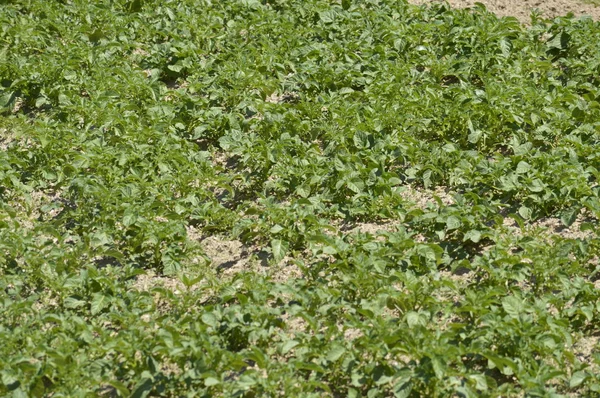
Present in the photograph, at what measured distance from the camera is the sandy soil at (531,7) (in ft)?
29.7

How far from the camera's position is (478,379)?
5129 millimetres

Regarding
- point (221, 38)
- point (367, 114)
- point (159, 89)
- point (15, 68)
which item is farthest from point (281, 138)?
point (15, 68)

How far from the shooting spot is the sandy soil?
9.05 metres

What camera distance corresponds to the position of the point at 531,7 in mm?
9141

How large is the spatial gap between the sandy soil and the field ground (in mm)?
84

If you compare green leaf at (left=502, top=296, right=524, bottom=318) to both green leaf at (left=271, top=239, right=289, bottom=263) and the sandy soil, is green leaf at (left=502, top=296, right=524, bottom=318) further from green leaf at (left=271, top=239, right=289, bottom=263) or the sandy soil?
the sandy soil

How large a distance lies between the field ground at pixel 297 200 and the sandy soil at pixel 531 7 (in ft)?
0.28

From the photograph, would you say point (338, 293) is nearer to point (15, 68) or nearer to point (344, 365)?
point (344, 365)

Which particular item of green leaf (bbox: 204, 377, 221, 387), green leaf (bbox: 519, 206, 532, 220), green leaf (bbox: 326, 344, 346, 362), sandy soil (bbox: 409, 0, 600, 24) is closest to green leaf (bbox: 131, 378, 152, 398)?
green leaf (bbox: 204, 377, 221, 387)

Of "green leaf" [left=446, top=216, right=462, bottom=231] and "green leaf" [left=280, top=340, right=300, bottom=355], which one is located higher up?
"green leaf" [left=446, top=216, right=462, bottom=231]

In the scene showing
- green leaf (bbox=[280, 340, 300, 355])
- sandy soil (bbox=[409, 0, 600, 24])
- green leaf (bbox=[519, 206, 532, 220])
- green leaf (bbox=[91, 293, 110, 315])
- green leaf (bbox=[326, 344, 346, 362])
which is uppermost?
sandy soil (bbox=[409, 0, 600, 24])

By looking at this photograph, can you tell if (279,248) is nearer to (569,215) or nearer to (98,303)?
(98,303)

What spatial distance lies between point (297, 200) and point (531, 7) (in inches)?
150

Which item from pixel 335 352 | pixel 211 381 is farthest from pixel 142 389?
pixel 335 352
